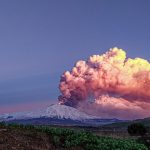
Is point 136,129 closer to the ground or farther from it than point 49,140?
farther from it

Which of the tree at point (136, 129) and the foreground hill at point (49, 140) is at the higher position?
the tree at point (136, 129)

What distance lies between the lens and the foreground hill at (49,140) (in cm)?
3519

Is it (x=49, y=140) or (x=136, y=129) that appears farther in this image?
(x=136, y=129)

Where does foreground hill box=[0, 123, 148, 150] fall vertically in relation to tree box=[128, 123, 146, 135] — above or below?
below

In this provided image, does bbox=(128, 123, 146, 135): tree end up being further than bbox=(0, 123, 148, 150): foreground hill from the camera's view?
Yes

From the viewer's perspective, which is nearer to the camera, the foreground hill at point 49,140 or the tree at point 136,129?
the foreground hill at point 49,140

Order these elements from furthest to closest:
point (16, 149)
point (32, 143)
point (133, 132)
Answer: point (133, 132) → point (32, 143) → point (16, 149)

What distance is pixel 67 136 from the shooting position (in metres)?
39.5

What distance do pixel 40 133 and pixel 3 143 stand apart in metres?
4.95

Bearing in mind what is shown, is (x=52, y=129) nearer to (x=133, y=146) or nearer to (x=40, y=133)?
(x=40, y=133)

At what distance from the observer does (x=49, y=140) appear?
124ft

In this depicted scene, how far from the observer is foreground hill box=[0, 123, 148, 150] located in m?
35.2

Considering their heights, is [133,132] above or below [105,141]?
above

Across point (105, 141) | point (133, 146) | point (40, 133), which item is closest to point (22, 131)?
point (40, 133)
